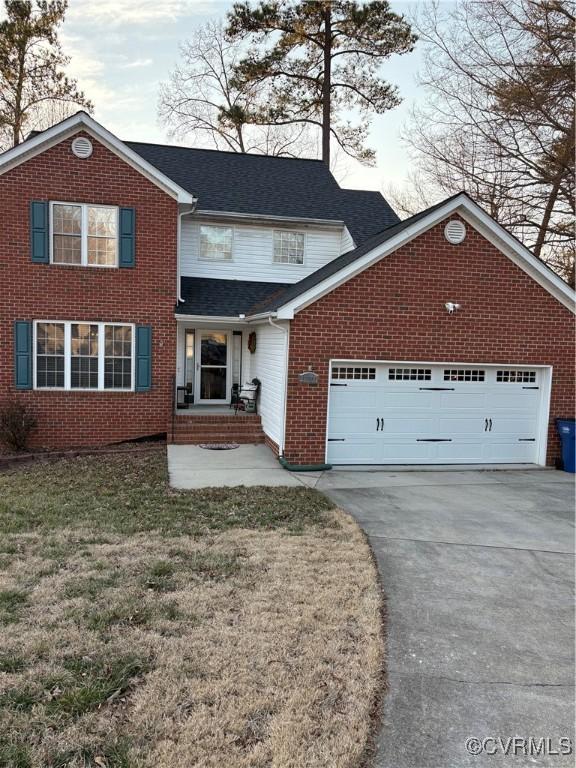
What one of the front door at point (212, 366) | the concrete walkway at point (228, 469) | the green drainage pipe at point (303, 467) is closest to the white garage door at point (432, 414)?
the green drainage pipe at point (303, 467)

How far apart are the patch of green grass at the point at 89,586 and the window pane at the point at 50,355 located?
770 cm

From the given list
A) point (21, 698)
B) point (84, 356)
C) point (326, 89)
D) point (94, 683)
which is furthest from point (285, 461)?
point (326, 89)

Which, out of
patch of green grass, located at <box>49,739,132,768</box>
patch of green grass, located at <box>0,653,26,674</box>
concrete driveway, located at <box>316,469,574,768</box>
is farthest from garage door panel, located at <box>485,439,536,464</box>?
patch of green grass, located at <box>49,739,132,768</box>

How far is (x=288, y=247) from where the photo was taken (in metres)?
15.1

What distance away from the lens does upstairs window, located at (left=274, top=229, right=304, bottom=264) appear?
15000mm

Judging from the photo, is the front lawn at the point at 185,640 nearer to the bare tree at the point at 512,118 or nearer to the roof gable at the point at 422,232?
the roof gable at the point at 422,232

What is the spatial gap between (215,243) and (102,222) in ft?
11.3

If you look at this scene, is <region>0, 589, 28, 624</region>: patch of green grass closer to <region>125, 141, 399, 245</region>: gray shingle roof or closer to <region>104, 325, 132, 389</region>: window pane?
<region>104, 325, 132, 389</region>: window pane

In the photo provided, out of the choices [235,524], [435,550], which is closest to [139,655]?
[235,524]

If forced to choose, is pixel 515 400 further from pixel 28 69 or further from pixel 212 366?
pixel 28 69

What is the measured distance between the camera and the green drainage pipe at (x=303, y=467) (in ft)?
33.0

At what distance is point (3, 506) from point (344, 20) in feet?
82.3

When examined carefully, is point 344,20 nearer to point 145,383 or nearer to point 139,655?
point 145,383

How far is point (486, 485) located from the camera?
9562 millimetres
